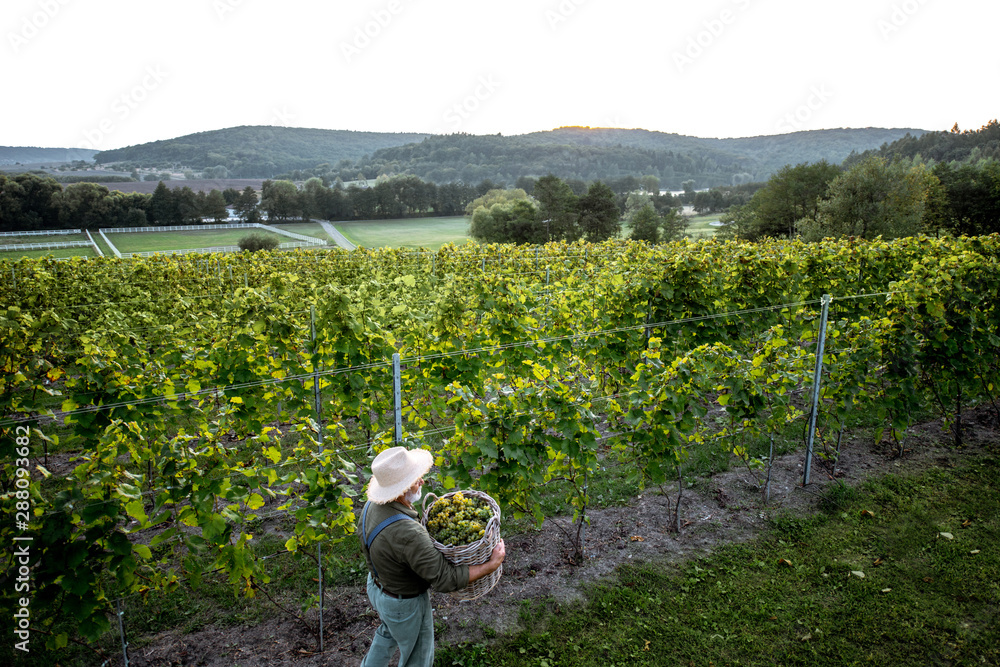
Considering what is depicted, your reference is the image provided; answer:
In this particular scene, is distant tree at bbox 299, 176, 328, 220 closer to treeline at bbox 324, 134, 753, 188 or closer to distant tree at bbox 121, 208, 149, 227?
distant tree at bbox 121, 208, 149, 227

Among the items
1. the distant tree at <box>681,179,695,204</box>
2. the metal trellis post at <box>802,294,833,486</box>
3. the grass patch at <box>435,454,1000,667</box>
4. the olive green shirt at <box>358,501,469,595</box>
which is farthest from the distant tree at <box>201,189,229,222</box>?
the olive green shirt at <box>358,501,469,595</box>

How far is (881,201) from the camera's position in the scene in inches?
1704

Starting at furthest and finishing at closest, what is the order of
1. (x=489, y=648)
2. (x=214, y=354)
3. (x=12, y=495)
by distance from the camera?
(x=214, y=354)
(x=489, y=648)
(x=12, y=495)

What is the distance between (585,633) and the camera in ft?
13.3

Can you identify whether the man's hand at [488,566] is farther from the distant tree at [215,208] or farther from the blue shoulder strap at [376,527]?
the distant tree at [215,208]

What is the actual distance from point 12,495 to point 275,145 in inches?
5410

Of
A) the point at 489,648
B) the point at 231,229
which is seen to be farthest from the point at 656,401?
the point at 231,229

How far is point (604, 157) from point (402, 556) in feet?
413

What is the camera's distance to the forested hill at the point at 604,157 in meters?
112

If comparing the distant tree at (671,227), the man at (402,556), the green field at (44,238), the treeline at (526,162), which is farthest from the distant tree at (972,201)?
the green field at (44,238)

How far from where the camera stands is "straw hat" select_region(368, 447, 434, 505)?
2.84m

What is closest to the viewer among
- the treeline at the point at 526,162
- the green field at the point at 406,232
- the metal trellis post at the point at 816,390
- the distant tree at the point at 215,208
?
the metal trellis post at the point at 816,390

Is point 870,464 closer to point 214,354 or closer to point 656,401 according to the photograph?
point 656,401

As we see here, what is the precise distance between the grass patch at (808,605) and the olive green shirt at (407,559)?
4.13 feet
